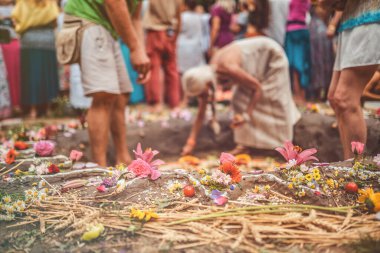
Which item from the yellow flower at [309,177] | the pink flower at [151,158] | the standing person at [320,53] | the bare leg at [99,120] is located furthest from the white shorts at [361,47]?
the standing person at [320,53]

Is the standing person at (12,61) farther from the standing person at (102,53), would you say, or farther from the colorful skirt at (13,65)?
the standing person at (102,53)

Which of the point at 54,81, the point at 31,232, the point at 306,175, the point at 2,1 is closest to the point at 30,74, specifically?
the point at 54,81

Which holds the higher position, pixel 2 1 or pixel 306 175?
pixel 2 1

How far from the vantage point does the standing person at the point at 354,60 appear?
1.93m

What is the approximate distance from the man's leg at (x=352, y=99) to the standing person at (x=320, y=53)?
309 centimetres

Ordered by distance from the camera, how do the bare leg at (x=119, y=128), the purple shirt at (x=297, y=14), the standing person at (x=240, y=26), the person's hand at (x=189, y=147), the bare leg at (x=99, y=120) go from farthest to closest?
1. the standing person at (x=240, y=26)
2. the purple shirt at (x=297, y=14)
3. the person's hand at (x=189, y=147)
4. the bare leg at (x=119, y=128)
5. the bare leg at (x=99, y=120)

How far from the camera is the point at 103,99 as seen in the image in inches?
103

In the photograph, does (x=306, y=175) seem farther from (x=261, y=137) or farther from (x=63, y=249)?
(x=261, y=137)

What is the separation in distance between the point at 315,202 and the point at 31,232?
1.20 meters

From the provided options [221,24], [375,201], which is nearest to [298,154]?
[375,201]

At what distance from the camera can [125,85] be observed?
2883 millimetres

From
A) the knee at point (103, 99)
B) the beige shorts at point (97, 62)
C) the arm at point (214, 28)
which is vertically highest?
the arm at point (214, 28)

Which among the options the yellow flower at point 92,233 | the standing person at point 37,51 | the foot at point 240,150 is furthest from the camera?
the standing person at point 37,51

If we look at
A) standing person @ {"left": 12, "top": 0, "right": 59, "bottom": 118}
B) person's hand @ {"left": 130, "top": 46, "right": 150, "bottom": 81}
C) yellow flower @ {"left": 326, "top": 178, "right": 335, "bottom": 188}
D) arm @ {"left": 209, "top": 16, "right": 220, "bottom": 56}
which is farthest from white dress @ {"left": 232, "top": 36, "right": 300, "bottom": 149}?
standing person @ {"left": 12, "top": 0, "right": 59, "bottom": 118}
